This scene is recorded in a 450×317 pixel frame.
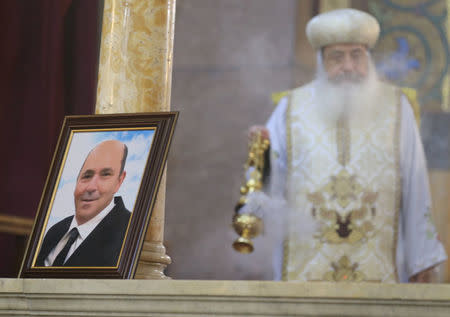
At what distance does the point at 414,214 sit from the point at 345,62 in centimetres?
107

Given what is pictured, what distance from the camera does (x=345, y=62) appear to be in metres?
6.01

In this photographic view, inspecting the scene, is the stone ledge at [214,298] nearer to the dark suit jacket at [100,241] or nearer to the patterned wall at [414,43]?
the dark suit jacket at [100,241]

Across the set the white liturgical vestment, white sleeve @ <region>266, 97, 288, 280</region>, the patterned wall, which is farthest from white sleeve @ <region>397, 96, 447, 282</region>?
the patterned wall

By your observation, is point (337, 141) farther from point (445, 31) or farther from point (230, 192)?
point (445, 31)

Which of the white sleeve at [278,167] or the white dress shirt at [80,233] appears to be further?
the white sleeve at [278,167]

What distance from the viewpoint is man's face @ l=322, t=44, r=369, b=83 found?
6004 millimetres

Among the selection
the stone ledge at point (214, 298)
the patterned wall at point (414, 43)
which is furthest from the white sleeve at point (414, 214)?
the stone ledge at point (214, 298)

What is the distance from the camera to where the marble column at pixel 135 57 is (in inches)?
109

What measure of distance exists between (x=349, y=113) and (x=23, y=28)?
8.02 ft

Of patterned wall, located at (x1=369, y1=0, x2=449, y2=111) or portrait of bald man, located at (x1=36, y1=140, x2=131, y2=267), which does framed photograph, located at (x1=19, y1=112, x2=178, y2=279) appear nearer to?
portrait of bald man, located at (x1=36, y1=140, x2=131, y2=267)

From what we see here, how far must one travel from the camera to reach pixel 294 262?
223 inches

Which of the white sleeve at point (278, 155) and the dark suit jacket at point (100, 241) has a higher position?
the white sleeve at point (278, 155)

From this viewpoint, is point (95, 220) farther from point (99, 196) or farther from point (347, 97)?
point (347, 97)

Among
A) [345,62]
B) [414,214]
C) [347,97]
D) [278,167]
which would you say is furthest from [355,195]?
[345,62]
